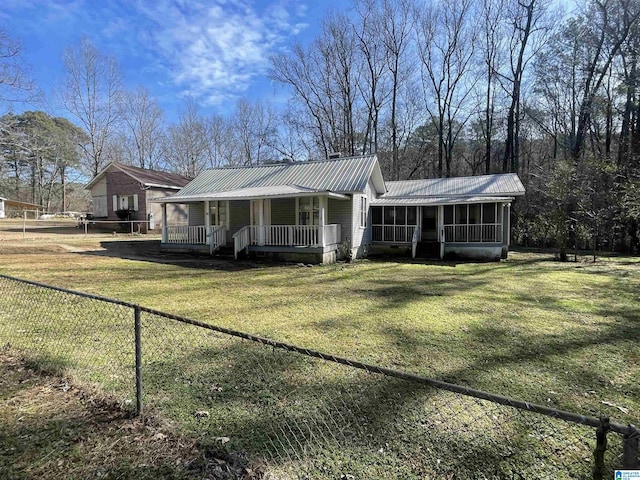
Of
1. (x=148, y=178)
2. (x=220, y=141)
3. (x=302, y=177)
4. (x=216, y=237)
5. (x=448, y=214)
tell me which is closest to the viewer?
(x=216, y=237)

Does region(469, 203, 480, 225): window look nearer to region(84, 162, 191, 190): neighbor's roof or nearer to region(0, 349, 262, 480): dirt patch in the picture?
region(0, 349, 262, 480): dirt patch

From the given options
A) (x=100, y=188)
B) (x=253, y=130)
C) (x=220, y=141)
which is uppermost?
(x=253, y=130)

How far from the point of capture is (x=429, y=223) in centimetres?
1905

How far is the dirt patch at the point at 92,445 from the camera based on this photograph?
2.32 meters

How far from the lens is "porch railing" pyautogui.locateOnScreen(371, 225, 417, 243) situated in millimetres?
17094

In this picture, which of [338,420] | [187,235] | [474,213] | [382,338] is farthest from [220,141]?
[338,420]

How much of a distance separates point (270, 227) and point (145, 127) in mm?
33148

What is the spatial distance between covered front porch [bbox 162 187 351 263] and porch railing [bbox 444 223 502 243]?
604cm

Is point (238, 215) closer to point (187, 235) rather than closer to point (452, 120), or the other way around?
point (187, 235)

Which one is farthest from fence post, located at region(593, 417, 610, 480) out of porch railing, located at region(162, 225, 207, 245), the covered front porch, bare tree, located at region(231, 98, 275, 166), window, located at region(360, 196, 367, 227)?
bare tree, located at region(231, 98, 275, 166)

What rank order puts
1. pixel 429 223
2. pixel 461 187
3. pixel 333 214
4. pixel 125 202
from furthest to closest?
1. pixel 125 202
2. pixel 461 187
3. pixel 429 223
4. pixel 333 214

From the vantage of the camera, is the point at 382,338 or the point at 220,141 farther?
the point at 220,141

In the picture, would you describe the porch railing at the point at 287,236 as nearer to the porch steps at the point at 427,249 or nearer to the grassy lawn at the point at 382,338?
the grassy lawn at the point at 382,338

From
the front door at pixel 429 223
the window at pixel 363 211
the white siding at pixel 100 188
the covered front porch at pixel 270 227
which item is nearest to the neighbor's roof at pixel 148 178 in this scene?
the white siding at pixel 100 188
